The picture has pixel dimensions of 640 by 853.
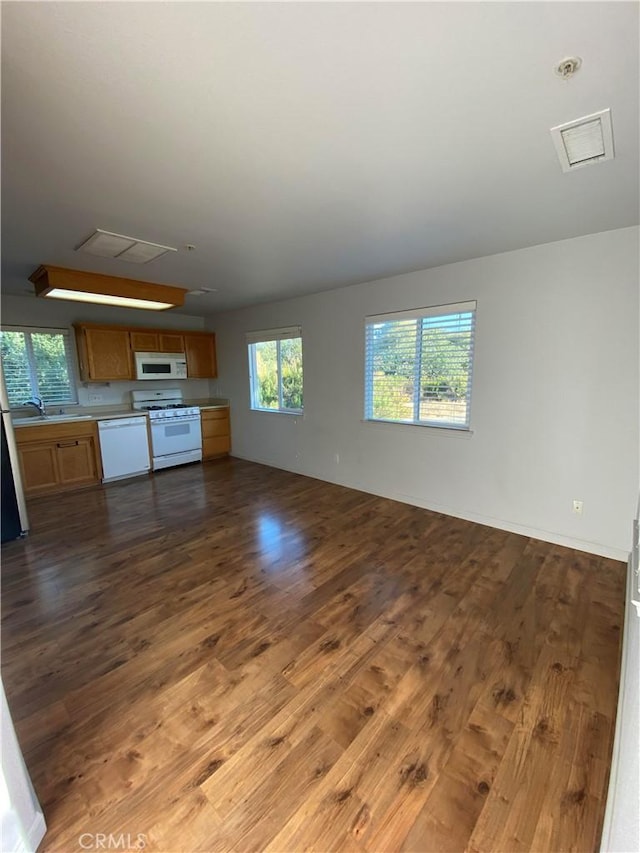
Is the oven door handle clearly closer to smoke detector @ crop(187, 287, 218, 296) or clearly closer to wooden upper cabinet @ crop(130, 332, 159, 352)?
wooden upper cabinet @ crop(130, 332, 159, 352)

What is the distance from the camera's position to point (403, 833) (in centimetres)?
116

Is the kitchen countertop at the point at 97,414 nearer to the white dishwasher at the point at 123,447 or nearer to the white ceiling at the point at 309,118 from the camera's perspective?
the white dishwasher at the point at 123,447

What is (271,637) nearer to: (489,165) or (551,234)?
(489,165)

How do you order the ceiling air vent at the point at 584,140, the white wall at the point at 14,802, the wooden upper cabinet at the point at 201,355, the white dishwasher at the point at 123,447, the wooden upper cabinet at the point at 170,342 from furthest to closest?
the wooden upper cabinet at the point at 201,355 → the wooden upper cabinet at the point at 170,342 → the white dishwasher at the point at 123,447 → the ceiling air vent at the point at 584,140 → the white wall at the point at 14,802

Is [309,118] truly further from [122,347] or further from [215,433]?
[215,433]

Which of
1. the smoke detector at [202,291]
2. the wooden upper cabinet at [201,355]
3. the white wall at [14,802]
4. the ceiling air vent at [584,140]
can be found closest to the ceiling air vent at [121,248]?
the smoke detector at [202,291]

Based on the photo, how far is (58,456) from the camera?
4.40 meters

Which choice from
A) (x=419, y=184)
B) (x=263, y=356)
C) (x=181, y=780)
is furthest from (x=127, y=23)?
(x=263, y=356)

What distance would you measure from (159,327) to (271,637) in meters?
5.32

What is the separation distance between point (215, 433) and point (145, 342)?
1834 millimetres

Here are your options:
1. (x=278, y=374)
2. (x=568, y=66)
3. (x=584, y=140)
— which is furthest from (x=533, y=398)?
(x=278, y=374)

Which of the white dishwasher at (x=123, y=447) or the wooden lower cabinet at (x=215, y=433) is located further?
the wooden lower cabinet at (x=215, y=433)

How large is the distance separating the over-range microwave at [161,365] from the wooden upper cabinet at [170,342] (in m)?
0.07

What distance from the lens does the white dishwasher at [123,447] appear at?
189 inches
